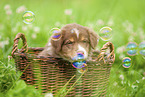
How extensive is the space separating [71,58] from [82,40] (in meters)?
0.44

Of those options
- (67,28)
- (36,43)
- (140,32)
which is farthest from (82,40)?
(140,32)

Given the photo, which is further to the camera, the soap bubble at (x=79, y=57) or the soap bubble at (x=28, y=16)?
the soap bubble at (x=28, y=16)

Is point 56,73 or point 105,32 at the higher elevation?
point 105,32

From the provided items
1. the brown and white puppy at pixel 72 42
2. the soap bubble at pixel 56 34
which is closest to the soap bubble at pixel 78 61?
the brown and white puppy at pixel 72 42

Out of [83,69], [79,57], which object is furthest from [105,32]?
[83,69]

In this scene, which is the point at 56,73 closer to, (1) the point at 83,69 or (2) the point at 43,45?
(1) the point at 83,69

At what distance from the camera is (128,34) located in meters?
6.02

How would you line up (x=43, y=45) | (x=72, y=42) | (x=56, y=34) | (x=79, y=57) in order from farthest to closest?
(x=43, y=45) → (x=72, y=42) → (x=56, y=34) → (x=79, y=57)

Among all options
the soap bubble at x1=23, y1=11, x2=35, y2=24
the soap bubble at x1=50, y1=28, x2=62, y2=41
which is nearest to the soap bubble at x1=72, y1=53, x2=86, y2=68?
the soap bubble at x1=50, y1=28, x2=62, y2=41

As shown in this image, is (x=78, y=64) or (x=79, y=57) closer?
(x=78, y=64)

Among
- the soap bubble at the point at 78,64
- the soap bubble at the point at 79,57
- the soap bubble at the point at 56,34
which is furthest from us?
the soap bubble at the point at 56,34

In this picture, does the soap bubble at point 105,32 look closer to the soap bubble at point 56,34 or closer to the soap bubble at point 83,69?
the soap bubble at point 56,34

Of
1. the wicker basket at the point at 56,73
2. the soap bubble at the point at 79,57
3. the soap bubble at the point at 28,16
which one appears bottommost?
the wicker basket at the point at 56,73

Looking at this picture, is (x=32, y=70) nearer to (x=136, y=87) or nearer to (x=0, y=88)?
(x=0, y=88)
